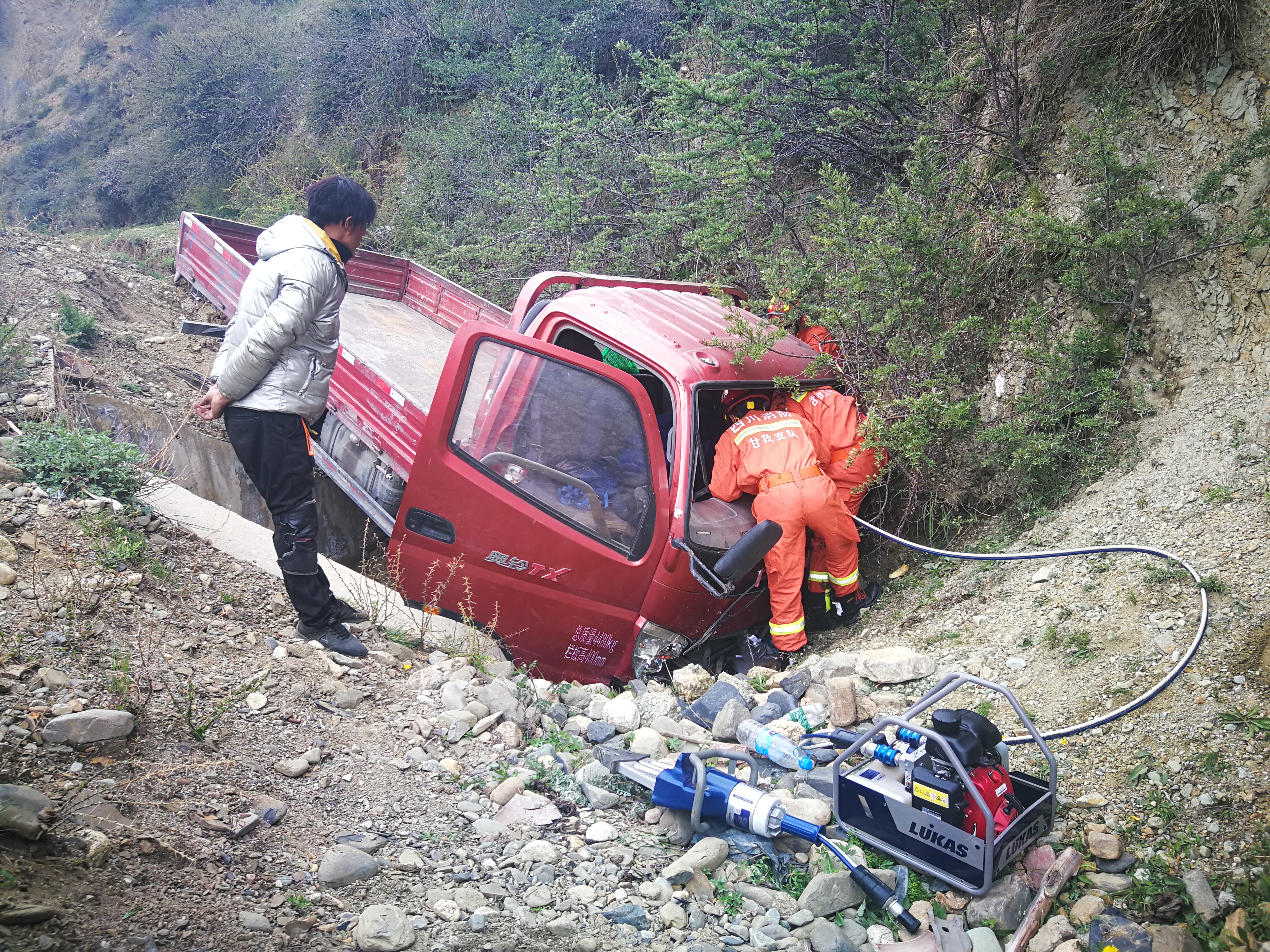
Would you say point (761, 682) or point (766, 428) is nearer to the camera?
point (761, 682)

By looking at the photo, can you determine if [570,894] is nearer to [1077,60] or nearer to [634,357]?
[634,357]

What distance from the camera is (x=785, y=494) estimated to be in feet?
12.7

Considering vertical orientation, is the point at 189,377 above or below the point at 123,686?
below

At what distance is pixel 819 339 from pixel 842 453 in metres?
0.85

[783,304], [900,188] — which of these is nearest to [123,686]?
[783,304]

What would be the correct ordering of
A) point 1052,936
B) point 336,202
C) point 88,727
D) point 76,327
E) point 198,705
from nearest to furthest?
point 1052,936
point 88,727
point 198,705
point 336,202
point 76,327

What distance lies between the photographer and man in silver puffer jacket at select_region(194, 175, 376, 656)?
10.1ft

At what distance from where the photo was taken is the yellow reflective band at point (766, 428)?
156 inches

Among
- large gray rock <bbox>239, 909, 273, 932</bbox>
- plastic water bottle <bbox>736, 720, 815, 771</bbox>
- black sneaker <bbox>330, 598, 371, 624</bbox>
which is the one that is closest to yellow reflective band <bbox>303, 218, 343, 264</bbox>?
black sneaker <bbox>330, 598, 371, 624</bbox>

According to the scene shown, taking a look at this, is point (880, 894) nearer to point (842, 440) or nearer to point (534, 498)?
point (534, 498)

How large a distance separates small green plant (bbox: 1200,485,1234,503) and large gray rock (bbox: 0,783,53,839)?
4.21m

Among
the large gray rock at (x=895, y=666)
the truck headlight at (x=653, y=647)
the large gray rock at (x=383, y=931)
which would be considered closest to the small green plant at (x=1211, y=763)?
the large gray rock at (x=895, y=666)

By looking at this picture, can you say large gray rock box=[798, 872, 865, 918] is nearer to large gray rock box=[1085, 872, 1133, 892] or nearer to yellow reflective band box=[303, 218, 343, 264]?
large gray rock box=[1085, 872, 1133, 892]

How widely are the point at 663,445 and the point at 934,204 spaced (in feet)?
7.87
